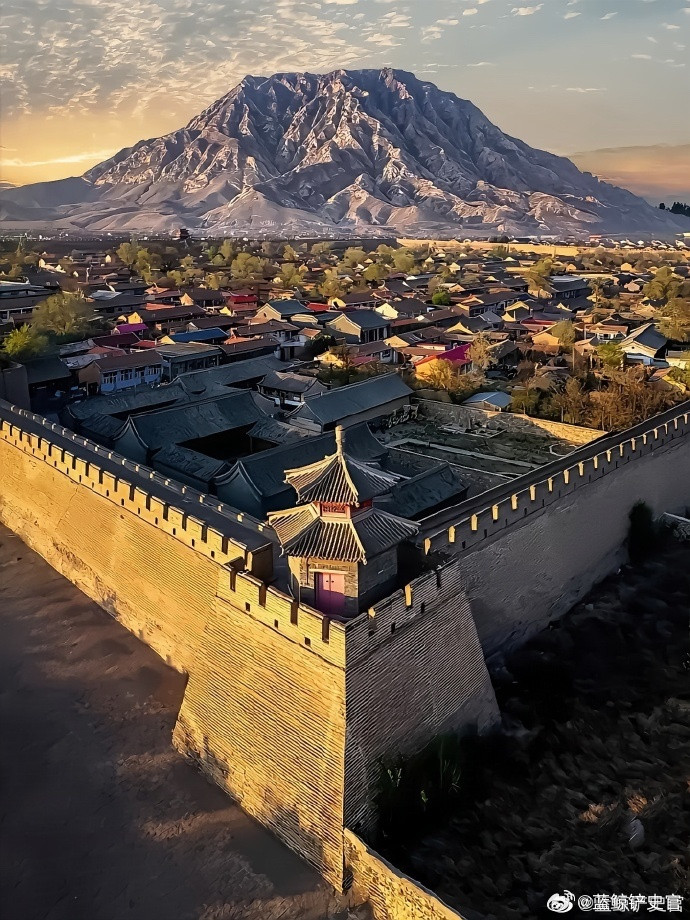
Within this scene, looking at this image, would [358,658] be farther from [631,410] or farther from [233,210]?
[233,210]

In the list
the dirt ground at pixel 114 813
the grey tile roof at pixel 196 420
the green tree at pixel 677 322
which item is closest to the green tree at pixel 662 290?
the green tree at pixel 677 322

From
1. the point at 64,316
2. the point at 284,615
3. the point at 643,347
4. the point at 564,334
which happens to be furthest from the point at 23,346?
the point at 643,347

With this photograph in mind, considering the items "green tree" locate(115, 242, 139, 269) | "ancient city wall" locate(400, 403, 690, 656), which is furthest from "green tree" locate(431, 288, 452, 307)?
"green tree" locate(115, 242, 139, 269)

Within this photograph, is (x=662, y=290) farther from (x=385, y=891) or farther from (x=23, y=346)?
(x=385, y=891)

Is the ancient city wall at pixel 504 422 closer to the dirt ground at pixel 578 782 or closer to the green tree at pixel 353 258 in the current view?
the dirt ground at pixel 578 782

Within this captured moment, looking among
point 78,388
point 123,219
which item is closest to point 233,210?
point 123,219
